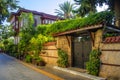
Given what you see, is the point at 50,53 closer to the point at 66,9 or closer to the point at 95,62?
the point at 95,62

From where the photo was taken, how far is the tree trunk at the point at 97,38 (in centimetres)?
1285

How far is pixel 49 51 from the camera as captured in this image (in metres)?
20.2

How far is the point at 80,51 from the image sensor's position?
15.8 m

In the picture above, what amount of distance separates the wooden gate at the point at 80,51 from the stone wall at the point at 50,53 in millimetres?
2678

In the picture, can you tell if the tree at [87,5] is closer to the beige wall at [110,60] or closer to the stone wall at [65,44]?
the stone wall at [65,44]

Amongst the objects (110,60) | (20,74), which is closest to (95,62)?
A: (110,60)

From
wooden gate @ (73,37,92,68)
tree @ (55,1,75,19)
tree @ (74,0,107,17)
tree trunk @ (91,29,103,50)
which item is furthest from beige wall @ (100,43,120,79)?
tree @ (55,1,75,19)

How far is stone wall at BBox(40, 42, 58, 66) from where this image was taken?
1911cm

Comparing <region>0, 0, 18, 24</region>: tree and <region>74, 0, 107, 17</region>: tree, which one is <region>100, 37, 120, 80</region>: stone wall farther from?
<region>0, 0, 18, 24</region>: tree

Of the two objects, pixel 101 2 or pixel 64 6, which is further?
pixel 64 6

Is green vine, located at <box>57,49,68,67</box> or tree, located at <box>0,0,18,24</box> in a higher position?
tree, located at <box>0,0,18,24</box>

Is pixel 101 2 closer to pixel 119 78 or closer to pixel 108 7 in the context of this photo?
pixel 108 7

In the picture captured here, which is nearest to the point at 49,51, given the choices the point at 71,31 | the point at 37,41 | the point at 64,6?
the point at 37,41

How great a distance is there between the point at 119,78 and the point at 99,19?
352 centimetres
